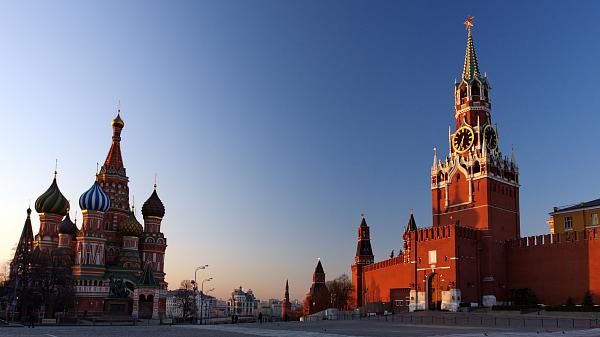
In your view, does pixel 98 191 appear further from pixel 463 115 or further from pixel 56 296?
pixel 463 115

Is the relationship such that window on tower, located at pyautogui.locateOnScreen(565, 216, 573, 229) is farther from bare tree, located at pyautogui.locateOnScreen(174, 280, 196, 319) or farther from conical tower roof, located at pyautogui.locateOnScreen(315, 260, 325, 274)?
conical tower roof, located at pyautogui.locateOnScreen(315, 260, 325, 274)

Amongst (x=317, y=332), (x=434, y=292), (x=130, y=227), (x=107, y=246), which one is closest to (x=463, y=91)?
(x=434, y=292)

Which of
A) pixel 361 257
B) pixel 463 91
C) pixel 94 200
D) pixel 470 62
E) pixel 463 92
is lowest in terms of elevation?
pixel 361 257

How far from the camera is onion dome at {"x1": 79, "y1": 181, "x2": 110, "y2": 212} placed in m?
74.4

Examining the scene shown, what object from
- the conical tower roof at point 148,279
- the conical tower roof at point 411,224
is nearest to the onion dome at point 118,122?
the conical tower roof at point 148,279

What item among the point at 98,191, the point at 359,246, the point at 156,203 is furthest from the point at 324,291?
the point at 98,191

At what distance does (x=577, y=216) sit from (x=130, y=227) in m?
55.0

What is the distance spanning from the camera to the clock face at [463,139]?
222ft

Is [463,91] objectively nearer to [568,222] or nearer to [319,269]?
[568,222]

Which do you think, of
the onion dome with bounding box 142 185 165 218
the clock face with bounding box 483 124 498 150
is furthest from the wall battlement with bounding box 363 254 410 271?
the onion dome with bounding box 142 185 165 218

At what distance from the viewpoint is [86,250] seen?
72.4 metres

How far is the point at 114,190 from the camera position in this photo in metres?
83.1

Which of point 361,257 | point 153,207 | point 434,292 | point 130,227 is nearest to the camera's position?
point 434,292

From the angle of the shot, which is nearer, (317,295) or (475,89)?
(475,89)
